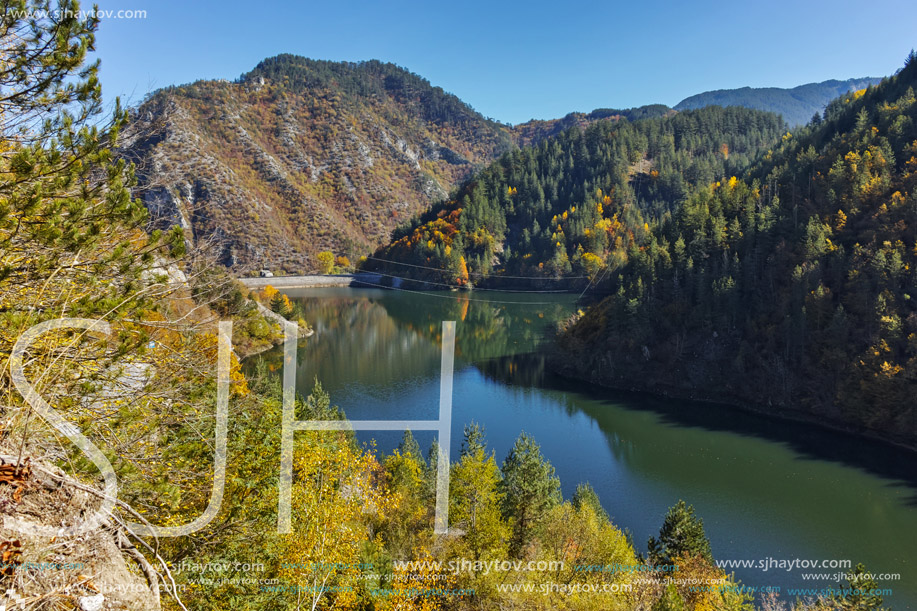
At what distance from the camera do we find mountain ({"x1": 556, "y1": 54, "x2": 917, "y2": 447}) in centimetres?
2928

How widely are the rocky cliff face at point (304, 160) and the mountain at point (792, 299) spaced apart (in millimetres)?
Result: 66708

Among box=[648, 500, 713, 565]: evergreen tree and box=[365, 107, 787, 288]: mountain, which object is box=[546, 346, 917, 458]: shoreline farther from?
box=[365, 107, 787, 288]: mountain

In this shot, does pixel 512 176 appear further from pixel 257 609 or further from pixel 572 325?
pixel 257 609

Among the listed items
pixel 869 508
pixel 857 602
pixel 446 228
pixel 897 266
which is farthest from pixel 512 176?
pixel 857 602

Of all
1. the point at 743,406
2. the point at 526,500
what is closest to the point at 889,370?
the point at 743,406

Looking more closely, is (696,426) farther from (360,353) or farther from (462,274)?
(462,274)

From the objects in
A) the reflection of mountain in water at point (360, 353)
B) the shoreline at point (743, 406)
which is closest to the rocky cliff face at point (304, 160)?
the reflection of mountain in water at point (360, 353)

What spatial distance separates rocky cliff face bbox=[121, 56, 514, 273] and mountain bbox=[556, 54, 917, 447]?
66708 mm

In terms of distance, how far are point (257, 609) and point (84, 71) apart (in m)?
6.68

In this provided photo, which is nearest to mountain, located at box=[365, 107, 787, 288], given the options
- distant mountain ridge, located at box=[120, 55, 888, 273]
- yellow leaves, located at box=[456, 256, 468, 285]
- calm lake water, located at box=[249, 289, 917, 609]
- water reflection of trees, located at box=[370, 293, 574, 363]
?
yellow leaves, located at box=[456, 256, 468, 285]

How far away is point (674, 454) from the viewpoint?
25.5 m

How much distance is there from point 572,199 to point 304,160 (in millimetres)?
76758

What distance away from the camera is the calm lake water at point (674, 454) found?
17938 mm

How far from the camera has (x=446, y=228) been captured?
95875 millimetres
